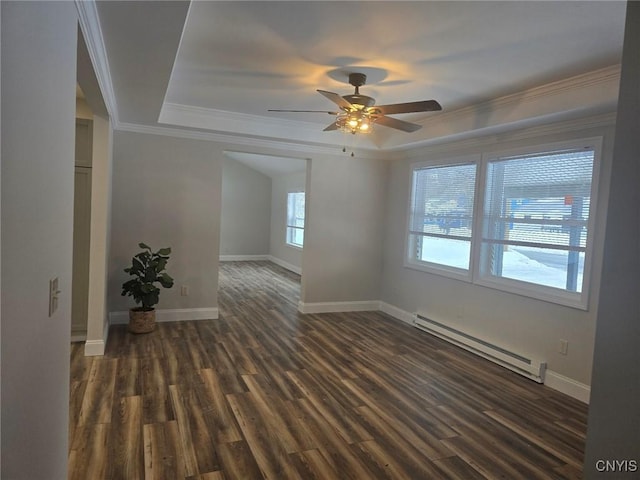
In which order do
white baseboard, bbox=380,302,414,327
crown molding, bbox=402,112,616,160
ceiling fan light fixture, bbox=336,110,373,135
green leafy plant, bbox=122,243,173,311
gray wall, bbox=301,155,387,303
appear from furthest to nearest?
gray wall, bbox=301,155,387,303, white baseboard, bbox=380,302,414,327, green leafy plant, bbox=122,243,173,311, crown molding, bbox=402,112,616,160, ceiling fan light fixture, bbox=336,110,373,135

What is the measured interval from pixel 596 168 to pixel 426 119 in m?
1.87

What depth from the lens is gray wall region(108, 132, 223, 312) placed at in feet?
15.7

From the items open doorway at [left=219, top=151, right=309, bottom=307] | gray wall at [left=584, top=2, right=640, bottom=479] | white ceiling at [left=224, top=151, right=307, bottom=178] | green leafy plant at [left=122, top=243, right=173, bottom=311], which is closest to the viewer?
gray wall at [left=584, top=2, right=640, bottom=479]

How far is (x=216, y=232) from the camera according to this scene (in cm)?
526

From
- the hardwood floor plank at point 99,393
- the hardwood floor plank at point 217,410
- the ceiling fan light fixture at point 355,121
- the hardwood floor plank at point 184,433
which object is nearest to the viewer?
the hardwood floor plank at point 184,433

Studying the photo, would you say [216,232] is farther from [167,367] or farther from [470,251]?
[470,251]

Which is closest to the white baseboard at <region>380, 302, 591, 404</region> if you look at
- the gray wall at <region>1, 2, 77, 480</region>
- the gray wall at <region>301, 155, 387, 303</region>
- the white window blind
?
the white window blind

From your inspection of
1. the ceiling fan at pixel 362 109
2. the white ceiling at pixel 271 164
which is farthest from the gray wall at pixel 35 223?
the white ceiling at pixel 271 164

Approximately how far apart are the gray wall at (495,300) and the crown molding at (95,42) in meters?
3.62

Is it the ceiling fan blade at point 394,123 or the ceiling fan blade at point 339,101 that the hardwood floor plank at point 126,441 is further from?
the ceiling fan blade at point 394,123

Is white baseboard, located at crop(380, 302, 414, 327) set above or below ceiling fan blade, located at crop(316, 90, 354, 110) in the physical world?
below

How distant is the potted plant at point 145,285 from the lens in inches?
176

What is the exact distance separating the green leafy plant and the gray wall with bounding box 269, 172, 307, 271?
508 centimetres

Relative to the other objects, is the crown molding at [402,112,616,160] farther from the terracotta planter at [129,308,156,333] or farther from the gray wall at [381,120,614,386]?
the terracotta planter at [129,308,156,333]
